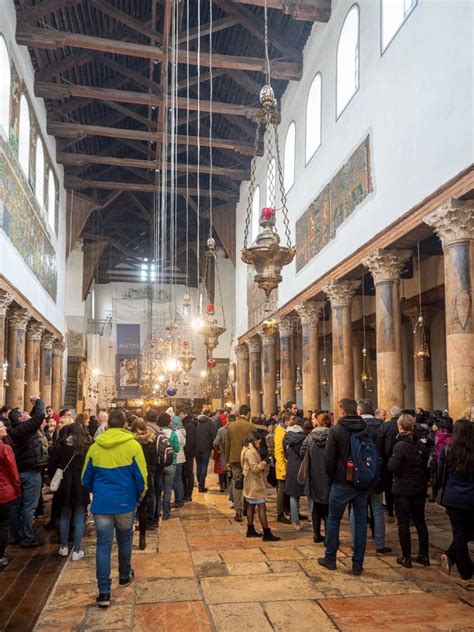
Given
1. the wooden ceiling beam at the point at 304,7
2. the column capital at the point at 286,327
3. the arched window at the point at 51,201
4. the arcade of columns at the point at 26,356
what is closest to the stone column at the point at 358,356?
the column capital at the point at 286,327

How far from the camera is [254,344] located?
972 inches

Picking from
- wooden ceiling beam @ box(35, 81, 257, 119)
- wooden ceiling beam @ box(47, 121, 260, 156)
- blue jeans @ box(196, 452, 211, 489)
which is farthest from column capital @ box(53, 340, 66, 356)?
blue jeans @ box(196, 452, 211, 489)

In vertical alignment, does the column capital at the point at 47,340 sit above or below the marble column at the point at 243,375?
above

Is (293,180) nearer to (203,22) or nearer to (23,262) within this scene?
(203,22)

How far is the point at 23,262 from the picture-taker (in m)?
16.1

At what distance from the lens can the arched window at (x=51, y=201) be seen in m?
21.3

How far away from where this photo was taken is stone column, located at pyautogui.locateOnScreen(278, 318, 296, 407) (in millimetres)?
19328

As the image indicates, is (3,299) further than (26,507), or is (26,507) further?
(3,299)

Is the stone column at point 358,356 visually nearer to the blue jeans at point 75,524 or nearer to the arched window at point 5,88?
the arched window at point 5,88

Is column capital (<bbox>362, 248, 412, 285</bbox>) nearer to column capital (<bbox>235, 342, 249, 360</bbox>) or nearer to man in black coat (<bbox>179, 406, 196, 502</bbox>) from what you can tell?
man in black coat (<bbox>179, 406, 196, 502</bbox>)

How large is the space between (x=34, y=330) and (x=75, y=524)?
48.4ft

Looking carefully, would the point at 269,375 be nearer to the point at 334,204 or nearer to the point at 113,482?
the point at 334,204

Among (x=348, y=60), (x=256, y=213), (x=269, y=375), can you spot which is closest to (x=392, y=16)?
(x=348, y=60)

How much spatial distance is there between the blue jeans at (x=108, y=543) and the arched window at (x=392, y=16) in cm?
960
